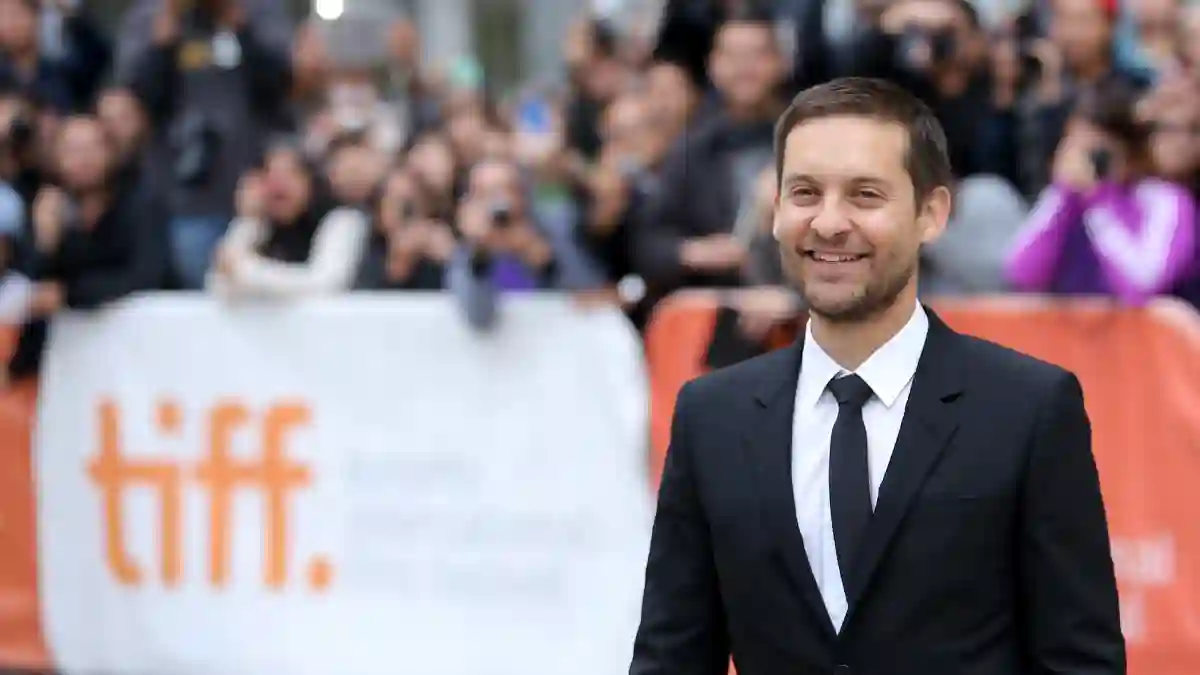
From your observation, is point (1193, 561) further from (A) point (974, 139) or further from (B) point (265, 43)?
(B) point (265, 43)

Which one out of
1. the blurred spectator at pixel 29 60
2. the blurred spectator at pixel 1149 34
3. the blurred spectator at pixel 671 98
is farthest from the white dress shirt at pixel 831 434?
the blurred spectator at pixel 29 60

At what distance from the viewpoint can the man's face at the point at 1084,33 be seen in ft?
25.4

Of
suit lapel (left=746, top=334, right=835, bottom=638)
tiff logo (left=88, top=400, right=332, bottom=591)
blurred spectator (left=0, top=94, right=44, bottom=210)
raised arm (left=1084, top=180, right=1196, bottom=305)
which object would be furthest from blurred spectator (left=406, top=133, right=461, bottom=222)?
suit lapel (left=746, top=334, right=835, bottom=638)

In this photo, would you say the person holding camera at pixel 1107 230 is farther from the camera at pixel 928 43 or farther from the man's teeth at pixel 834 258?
the man's teeth at pixel 834 258

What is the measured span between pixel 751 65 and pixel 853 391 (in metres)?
4.85

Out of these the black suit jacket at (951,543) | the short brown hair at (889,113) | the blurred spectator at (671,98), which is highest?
the blurred spectator at (671,98)

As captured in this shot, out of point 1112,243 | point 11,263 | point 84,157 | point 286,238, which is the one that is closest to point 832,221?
point 1112,243

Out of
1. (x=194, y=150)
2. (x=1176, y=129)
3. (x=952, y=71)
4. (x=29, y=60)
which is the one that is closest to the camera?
(x=1176, y=129)

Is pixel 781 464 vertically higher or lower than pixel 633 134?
lower

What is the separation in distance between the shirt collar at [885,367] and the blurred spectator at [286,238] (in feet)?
18.4

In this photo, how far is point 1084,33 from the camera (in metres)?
7.75

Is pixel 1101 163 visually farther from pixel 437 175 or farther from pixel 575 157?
pixel 437 175

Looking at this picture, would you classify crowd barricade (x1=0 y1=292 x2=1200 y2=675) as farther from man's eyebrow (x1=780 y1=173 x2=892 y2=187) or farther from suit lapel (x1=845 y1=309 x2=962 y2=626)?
man's eyebrow (x1=780 y1=173 x2=892 y2=187)

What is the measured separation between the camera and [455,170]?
29.9 ft
